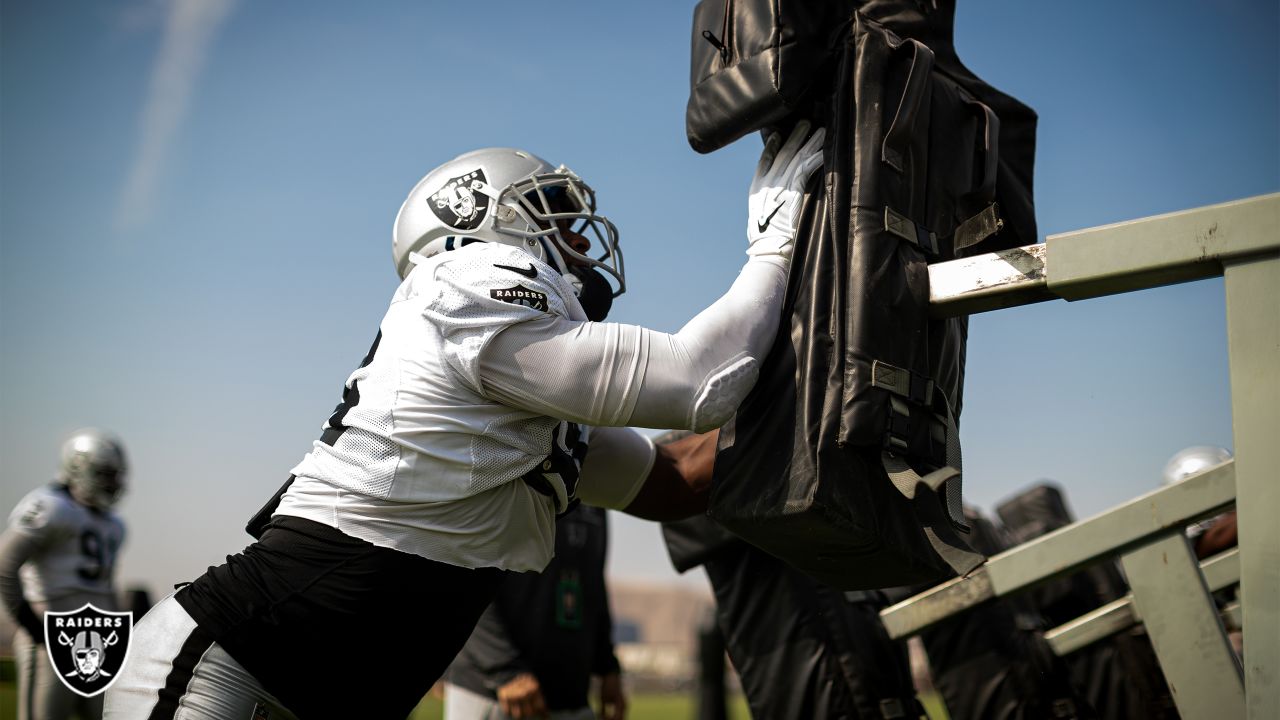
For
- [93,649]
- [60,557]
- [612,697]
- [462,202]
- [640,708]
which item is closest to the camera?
[462,202]

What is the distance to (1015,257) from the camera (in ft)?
6.44

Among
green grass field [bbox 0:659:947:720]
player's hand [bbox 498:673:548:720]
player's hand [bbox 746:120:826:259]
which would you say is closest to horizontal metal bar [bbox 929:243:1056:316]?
player's hand [bbox 746:120:826:259]

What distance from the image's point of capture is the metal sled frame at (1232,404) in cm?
167

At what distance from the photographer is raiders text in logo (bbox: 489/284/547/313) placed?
2020mm

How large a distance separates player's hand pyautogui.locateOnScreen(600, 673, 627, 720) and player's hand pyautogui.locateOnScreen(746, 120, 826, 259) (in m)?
3.22

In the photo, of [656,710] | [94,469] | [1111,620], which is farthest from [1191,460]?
[656,710]

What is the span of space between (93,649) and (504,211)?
2.14m

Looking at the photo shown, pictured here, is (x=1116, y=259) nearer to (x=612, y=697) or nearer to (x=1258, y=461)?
(x=1258, y=461)

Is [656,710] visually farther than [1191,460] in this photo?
Yes

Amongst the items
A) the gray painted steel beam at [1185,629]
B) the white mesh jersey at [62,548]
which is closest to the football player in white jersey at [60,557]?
the white mesh jersey at [62,548]

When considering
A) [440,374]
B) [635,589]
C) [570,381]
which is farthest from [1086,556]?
[635,589]

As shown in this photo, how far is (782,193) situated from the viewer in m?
2.21

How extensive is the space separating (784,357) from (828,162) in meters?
0.39

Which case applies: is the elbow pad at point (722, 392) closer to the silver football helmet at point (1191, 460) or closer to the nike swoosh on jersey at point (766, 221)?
the nike swoosh on jersey at point (766, 221)
